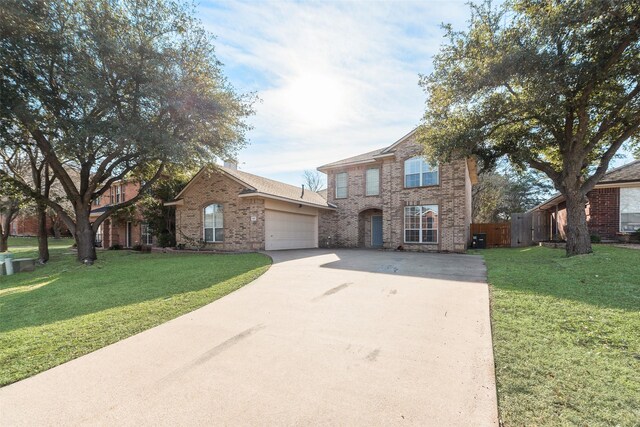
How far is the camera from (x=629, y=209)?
13.7m

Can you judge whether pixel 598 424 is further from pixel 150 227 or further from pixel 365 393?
pixel 150 227

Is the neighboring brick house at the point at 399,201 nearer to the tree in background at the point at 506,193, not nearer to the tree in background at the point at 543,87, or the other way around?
the tree in background at the point at 543,87

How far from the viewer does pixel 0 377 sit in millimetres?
3098

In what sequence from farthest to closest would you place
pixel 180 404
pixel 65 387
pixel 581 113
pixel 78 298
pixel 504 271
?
pixel 581 113 < pixel 504 271 < pixel 78 298 < pixel 65 387 < pixel 180 404

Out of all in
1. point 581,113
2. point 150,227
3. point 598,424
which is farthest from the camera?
point 150,227

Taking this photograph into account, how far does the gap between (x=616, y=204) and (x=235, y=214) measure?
1869 cm

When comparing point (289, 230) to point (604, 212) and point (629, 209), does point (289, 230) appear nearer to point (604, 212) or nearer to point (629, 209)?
point (604, 212)

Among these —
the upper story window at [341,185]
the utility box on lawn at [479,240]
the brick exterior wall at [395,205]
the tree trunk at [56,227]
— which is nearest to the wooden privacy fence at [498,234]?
the utility box on lawn at [479,240]

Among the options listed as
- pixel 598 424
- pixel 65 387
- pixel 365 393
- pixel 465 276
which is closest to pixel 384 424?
pixel 365 393

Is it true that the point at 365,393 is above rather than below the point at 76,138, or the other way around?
below

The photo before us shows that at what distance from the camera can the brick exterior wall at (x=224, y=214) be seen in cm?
1591

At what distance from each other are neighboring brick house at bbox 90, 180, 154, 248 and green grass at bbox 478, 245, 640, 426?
2314cm

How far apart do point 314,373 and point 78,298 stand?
6.33 metres

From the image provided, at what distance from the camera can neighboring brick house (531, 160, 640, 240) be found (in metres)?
13.6
